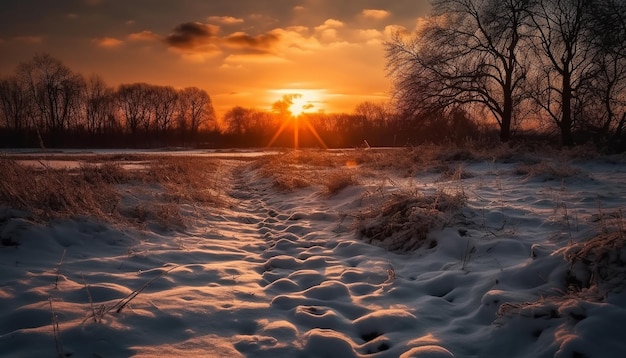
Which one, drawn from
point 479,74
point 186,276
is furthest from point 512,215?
point 479,74

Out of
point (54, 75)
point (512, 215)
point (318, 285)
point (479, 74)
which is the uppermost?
point (54, 75)

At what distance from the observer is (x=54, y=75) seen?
5200 centimetres

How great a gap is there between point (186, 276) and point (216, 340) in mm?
1292

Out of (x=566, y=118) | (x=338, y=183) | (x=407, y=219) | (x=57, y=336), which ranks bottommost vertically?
(x=57, y=336)

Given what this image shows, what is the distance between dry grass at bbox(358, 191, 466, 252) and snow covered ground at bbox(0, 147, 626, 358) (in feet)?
0.07

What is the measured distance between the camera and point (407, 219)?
5027mm

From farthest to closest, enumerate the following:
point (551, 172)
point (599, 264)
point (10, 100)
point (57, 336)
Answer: point (10, 100)
point (551, 172)
point (599, 264)
point (57, 336)

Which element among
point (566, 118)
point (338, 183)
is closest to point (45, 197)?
point (338, 183)

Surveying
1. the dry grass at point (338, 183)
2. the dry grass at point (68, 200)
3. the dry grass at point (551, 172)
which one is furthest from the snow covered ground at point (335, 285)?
the dry grass at point (338, 183)

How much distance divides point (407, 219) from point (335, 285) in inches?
80.6

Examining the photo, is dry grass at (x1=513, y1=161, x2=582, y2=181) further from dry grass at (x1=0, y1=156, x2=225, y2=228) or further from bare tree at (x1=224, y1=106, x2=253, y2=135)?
bare tree at (x1=224, y1=106, x2=253, y2=135)

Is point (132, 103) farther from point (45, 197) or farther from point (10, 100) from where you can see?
point (45, 197)

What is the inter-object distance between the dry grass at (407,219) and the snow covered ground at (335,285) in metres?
0.02

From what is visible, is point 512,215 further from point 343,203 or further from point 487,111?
point 487,111
